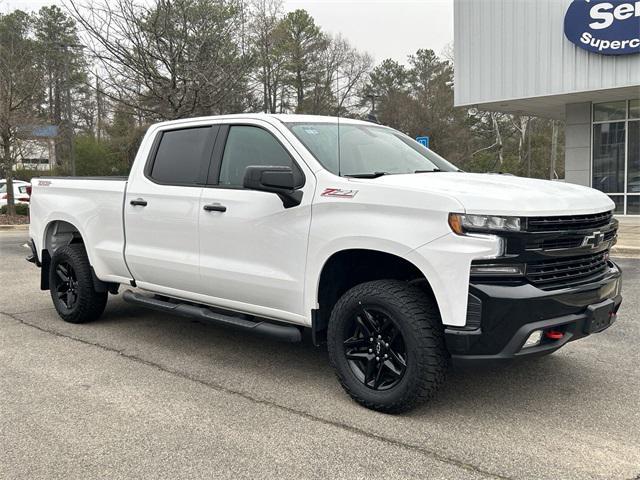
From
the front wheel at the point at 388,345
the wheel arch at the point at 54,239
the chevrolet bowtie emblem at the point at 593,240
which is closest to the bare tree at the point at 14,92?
the wheel arch at the point at 54,239

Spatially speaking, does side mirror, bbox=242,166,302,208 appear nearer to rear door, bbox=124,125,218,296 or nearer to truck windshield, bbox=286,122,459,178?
truck windshield, bbox=286,122,459,178

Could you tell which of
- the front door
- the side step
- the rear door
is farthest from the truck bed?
the front door

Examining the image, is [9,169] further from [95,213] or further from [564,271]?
[564,271]

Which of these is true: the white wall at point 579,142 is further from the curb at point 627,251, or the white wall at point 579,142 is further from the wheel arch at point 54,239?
the wheel arch at point 54,239

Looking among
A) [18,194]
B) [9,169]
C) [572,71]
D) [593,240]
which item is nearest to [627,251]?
[572,71]

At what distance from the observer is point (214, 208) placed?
4648 mm

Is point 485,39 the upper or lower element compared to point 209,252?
upper

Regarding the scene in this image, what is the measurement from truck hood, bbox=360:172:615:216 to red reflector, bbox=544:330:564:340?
0.69 meters

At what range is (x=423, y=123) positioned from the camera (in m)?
42.5

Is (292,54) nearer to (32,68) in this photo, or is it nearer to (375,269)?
(32,68)

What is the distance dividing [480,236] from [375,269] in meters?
1.01

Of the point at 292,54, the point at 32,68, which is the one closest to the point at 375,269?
the point at 32,68

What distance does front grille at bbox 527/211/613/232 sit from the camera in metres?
3.43

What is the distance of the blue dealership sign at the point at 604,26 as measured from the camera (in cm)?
1544
